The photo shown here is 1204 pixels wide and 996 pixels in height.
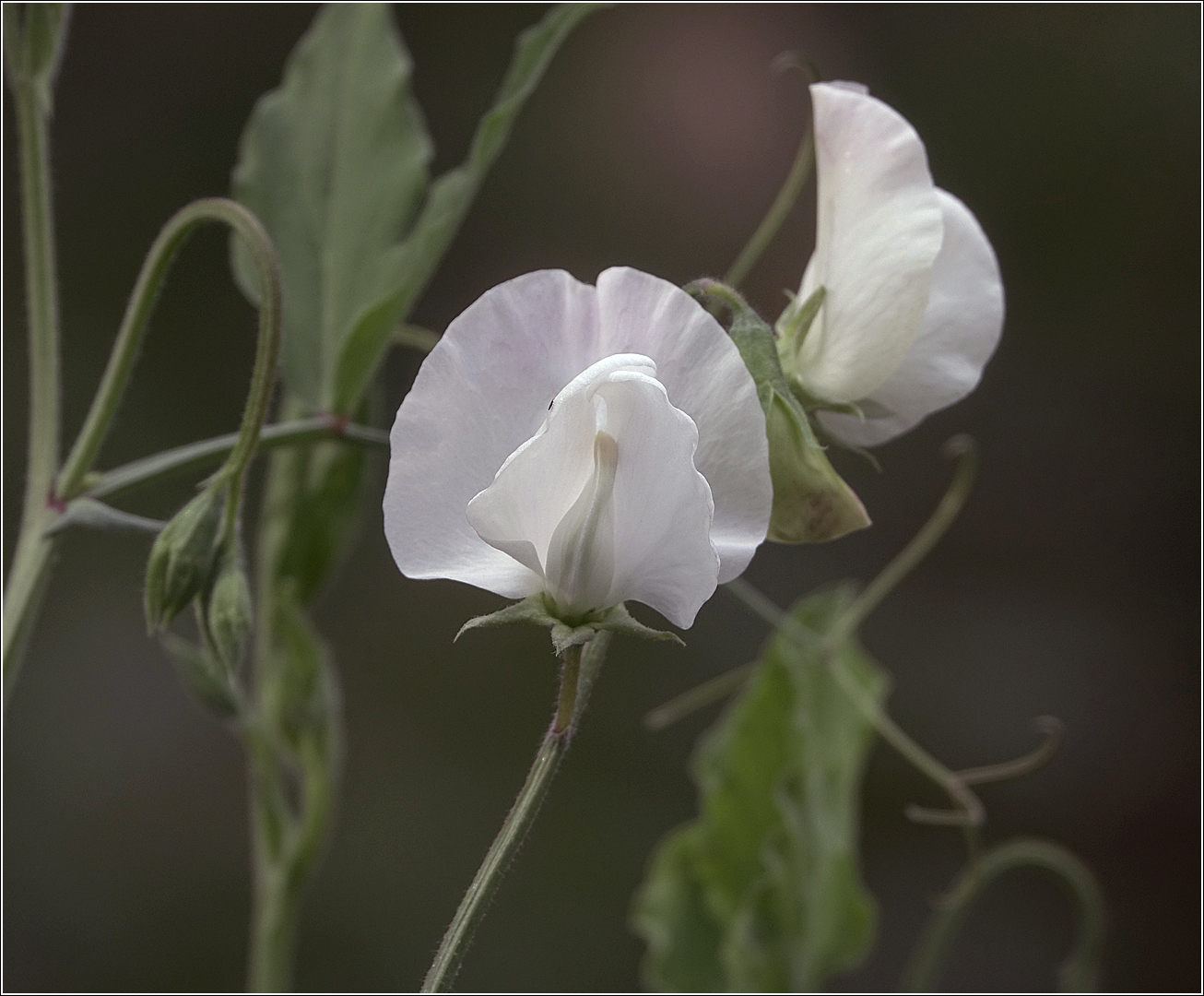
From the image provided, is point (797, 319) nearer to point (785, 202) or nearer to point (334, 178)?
point (785, 202)

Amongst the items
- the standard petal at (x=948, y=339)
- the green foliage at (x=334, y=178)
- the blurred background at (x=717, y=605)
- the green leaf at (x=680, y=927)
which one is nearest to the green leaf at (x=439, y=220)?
the green foliage at (x=334, y=178)

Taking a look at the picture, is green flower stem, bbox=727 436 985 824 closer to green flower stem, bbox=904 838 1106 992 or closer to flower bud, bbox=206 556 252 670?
green flower stem, bbox=904 838 1106 992

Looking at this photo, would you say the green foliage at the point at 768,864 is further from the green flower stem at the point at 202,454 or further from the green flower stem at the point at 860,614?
the green flower stem at the point at 202,454

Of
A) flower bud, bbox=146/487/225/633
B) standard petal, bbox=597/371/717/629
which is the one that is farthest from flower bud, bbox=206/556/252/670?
standard petal, bbox=597/371/717/629

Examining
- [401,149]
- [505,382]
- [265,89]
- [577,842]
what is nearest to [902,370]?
[505,382]

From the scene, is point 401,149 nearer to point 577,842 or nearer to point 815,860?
point 815,860

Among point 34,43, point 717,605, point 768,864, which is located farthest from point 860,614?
point 717,605
